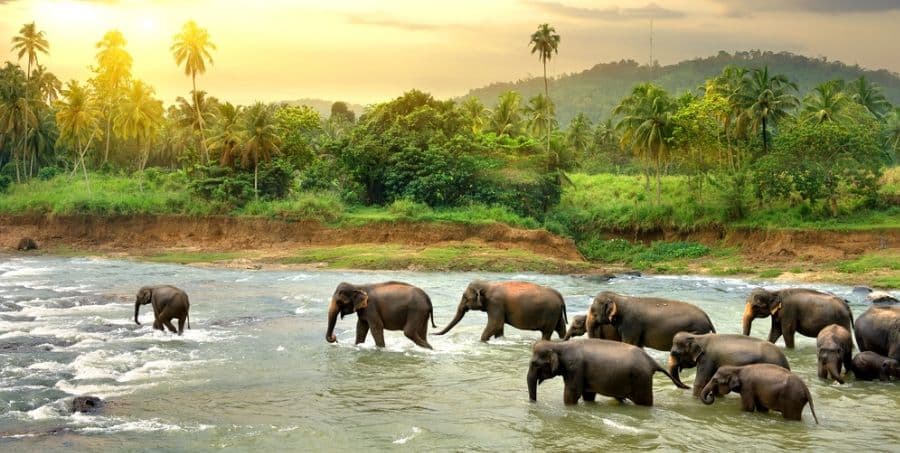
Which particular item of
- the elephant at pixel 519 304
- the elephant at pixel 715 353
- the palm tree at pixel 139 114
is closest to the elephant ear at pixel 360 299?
A: the elephant at pixel 519 304

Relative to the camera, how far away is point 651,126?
174 feet

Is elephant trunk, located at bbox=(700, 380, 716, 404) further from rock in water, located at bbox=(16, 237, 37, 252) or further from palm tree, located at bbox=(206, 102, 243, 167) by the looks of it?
rock in water, located at bbox=(16, 237, 37, 252)

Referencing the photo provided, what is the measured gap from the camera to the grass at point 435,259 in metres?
40.4

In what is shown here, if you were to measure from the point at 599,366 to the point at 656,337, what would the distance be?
3428mm

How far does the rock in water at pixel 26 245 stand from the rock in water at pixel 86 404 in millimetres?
42111

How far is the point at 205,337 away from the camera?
19.8 metres

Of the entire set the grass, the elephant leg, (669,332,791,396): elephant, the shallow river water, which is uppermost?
(669,332,791,396): elephant

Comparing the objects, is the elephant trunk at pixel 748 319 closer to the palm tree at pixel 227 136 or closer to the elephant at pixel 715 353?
the elephant at pixel 715 353

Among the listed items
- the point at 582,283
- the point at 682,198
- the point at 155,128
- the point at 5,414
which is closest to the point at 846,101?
the point at 682,198

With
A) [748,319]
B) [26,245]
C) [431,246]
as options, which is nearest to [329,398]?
[748,319]

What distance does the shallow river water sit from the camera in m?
11.5

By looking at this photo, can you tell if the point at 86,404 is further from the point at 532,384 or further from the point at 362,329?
the point at 532,384

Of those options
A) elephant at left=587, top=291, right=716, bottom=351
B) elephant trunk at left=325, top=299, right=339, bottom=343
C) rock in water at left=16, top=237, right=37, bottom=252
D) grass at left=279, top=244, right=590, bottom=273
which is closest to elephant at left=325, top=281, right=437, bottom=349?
elephant trunk at left=325, top=299, right=339, bottom=343

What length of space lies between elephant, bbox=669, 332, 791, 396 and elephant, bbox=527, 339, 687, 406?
0.95m
